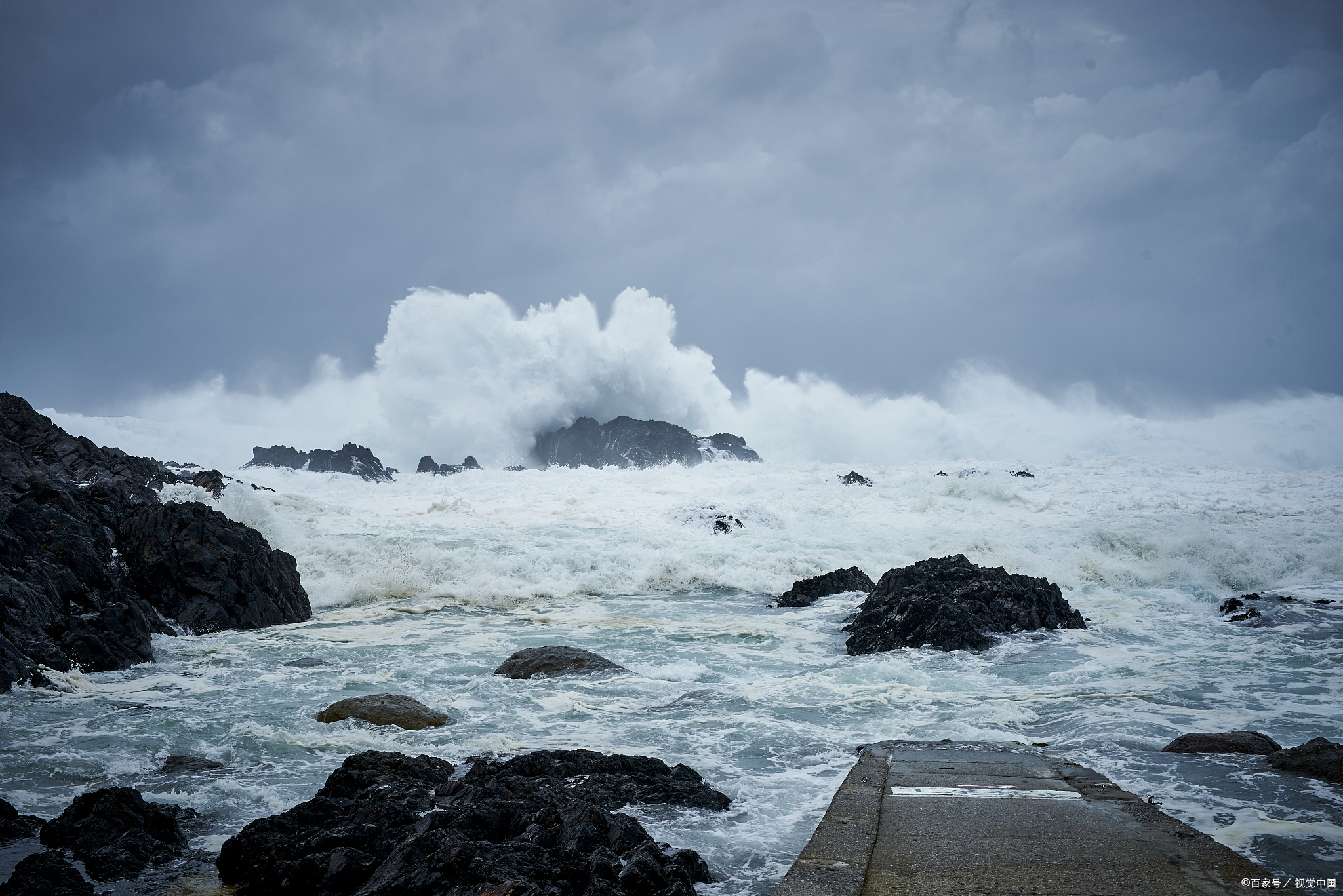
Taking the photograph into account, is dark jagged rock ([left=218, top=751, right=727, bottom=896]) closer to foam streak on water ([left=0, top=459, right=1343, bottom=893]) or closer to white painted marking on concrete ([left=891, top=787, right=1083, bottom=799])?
foam streak on water ([left=0, top=459, right=1343, bottom=893])

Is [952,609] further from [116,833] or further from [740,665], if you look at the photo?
[116,833]

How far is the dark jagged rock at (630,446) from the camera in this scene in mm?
53156

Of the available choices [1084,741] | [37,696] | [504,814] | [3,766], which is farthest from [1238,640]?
[37,696]

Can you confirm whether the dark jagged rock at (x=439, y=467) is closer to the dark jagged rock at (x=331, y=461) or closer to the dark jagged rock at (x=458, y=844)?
the dark jagged rock at (x=331, y=461)

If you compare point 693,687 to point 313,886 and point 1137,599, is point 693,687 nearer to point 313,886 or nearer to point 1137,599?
point 313,886

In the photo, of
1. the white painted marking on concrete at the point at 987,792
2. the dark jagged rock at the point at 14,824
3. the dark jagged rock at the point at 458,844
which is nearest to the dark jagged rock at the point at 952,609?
the white painted marking on concrete at the point at 987,792

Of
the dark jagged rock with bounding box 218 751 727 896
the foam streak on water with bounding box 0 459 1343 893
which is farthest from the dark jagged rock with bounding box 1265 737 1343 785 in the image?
the dark jagged rock with bounding box 218 751 727 896

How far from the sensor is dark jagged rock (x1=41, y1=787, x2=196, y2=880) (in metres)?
4.18

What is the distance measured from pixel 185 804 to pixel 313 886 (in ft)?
7.89

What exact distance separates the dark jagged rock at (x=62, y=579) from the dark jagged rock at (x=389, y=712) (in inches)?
159

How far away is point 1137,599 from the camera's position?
56.5ft

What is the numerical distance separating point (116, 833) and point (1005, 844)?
505 centimetres

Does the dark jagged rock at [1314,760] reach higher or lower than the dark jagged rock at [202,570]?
lower

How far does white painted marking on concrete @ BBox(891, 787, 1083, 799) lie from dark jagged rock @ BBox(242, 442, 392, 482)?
137 feet
